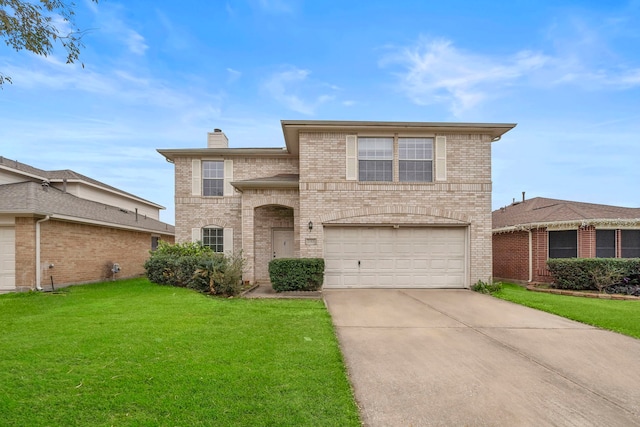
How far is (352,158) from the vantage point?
12.1 meters

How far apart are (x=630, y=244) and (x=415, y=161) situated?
916 cm

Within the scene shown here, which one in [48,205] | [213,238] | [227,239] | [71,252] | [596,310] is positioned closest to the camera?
[596,310]

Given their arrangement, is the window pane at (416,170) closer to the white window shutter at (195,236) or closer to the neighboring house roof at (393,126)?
the neighboring house roof at (393,126)

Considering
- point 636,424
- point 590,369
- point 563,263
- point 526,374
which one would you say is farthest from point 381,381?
point 563,263

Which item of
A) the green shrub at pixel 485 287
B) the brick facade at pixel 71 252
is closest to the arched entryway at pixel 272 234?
the brick facade at pixel 71 252

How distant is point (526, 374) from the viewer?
14.7ft

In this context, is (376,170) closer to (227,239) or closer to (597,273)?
(227,239)

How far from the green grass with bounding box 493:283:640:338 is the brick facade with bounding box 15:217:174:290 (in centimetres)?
1509

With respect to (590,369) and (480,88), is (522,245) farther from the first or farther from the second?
(590,369)

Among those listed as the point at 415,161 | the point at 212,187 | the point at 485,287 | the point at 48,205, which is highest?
the point at 415,161

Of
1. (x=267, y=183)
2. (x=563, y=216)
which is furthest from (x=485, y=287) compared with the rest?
(x=267, y=183)

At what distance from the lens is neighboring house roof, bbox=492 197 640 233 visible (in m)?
12.9

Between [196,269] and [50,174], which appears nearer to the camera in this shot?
[196,269]

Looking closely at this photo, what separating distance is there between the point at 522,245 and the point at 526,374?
12.1 meters
